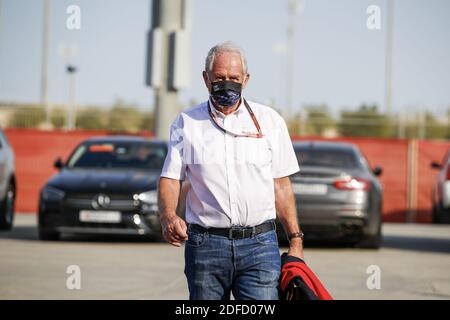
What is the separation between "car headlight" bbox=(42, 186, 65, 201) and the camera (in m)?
15.8

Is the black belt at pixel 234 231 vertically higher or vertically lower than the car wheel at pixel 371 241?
higher

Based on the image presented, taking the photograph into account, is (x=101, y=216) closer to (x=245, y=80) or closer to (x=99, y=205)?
(x=99, y=205)

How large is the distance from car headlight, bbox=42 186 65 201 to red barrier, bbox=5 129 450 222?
1070 centimetres

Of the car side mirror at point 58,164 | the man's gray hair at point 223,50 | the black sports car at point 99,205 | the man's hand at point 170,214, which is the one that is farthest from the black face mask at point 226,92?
the car side mirror at point 58,164

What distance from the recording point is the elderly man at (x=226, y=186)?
5.61 meters

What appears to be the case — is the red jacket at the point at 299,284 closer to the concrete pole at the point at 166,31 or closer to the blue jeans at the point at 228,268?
the blue jeans at the point at 228,268

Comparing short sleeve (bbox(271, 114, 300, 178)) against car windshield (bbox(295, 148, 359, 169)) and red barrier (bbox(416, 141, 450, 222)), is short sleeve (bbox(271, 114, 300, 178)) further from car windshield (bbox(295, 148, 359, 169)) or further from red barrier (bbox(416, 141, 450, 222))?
red barrier (bbox(416, 141, 450, 222))

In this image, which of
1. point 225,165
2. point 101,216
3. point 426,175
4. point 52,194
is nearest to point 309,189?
point 101,216

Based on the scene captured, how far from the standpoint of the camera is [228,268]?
221 inches

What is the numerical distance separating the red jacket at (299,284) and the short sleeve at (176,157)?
67 cm

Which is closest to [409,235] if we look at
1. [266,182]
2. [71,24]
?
[71,24]

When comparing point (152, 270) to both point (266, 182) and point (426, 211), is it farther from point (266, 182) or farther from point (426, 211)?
point (426, 211)

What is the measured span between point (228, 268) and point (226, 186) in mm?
391

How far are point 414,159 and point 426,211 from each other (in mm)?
1229
